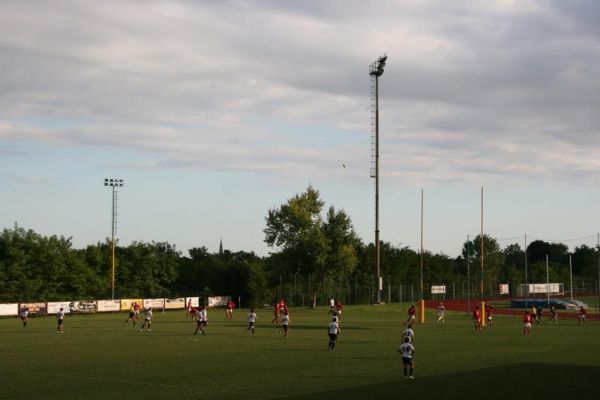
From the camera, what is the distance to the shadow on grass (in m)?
21.0

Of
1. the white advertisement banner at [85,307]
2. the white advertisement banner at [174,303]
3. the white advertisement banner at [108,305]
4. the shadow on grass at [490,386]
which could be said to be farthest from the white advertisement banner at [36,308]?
the shadow on grass at [490,386]

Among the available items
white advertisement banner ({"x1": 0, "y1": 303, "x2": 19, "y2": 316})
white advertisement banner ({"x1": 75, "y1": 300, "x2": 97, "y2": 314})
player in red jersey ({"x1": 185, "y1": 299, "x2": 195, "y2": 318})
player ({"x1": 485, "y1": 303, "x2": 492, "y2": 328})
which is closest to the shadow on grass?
player ({"x1": 485, "y1": 303, "x2": 492, "y2": 328})

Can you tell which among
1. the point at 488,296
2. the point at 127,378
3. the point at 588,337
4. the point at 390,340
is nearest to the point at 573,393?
the point at 127,378

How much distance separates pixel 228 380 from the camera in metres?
24.3

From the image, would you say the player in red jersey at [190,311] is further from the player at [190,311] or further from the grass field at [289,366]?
Answer: the grass field at [289,366]

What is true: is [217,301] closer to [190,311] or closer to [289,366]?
[190,311]

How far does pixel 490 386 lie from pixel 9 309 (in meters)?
65.9

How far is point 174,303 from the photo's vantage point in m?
93.8

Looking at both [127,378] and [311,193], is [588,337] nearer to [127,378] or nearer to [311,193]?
[127,378]

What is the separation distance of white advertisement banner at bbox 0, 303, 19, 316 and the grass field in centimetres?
3197

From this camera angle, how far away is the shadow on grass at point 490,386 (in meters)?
21.0

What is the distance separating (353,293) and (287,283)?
10840mm

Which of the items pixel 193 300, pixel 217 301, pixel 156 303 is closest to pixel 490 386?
pixel 156 303

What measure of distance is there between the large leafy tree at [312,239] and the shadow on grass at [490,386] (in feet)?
246
